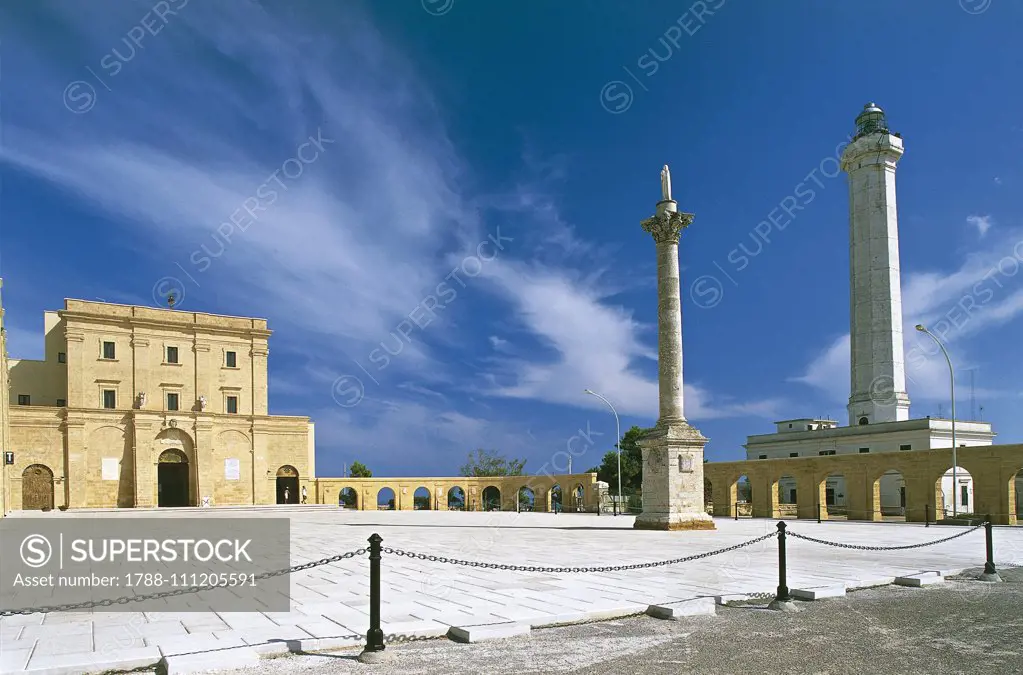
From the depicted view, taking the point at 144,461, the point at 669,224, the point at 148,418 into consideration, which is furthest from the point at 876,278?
the point at 144,461

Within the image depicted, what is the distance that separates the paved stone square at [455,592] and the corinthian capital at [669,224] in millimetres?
9943

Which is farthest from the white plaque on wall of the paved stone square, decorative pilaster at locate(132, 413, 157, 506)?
the paved stone square

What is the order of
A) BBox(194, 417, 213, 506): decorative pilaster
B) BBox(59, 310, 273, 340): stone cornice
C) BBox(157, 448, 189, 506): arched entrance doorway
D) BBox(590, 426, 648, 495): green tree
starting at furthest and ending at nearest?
BBox(590, 426, 648, 495): green tree, BBox(157, 448, 189, 506): arched entrance doorway, BBox(194, 417, 213, 506): decorative pilaster, BBox(59, 310, 273, 340): stone cornice

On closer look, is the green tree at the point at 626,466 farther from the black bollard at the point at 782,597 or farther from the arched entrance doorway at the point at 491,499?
the black bollard at the point at 782,597

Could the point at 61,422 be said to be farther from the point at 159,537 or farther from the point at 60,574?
the point at 60,574

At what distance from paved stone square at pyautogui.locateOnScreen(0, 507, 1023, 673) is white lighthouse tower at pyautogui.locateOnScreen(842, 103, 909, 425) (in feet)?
118

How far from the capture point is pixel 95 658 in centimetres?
631

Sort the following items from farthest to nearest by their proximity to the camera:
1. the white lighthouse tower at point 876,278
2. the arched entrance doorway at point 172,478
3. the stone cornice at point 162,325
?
the white lighthouse tower at point 876,278 < the arched entrance doorway at point 172,478 < the stone cornice at point 162,325

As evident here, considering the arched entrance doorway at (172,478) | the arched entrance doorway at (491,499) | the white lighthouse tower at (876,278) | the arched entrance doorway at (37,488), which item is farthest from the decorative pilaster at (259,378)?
the white lighthouse tower at (876,278)

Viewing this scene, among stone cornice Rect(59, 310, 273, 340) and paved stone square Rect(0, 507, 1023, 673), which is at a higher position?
stone cornice Rect(59, 310, 273, 340)

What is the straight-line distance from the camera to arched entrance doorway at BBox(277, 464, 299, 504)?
163 ft

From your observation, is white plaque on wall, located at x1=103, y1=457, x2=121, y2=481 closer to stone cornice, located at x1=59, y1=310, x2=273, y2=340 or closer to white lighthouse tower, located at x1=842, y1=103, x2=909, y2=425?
stone cornice, located at x1=59, y1=310, x2=273, y2=340

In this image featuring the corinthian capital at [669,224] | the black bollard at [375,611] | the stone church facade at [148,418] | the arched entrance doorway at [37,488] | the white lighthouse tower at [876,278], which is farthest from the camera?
the white lighthouse tower at [876,278]

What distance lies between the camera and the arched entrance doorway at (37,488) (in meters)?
41.3
